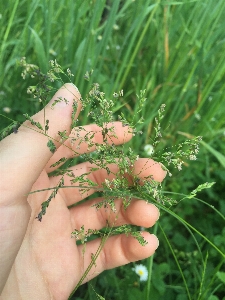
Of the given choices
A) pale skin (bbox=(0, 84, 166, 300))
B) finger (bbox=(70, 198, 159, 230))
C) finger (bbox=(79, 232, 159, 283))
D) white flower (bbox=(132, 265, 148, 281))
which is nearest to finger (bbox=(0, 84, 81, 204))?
pale skin (bbox=(0, 84, 166, 300))

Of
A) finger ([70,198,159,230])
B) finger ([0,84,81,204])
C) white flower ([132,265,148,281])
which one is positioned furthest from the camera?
white flower ([132,265,148,281])

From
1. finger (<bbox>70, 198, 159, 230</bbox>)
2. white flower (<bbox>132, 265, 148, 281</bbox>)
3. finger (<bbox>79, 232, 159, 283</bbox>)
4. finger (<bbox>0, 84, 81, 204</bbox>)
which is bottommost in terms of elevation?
white flower (<bbox>132, 265, 148, 281</bbox>)

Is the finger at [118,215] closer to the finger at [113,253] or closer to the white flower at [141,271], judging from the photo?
the finger at [113,253]

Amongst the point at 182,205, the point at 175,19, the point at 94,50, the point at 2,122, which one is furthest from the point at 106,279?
the point at 175,19

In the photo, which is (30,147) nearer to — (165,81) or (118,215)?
(118,215)

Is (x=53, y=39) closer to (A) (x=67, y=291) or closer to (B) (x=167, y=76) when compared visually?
(B) (x=167, y=76)

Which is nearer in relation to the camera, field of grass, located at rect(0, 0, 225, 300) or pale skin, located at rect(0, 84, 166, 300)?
pale skin, located at rect(0, 84, 166, 300)

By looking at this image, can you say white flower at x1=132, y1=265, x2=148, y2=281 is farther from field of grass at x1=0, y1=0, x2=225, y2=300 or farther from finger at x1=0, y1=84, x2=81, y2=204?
finger at x1=0, y1=84, x2=81, y2=204
